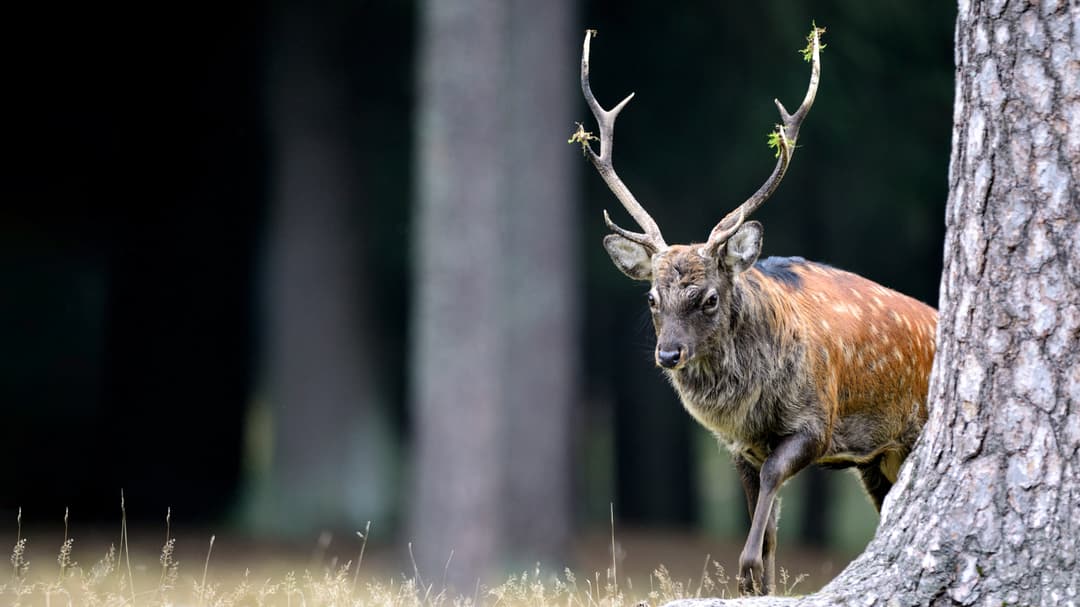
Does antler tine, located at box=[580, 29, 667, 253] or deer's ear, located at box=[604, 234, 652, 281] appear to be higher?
antler tine, located at box=[580, 29, 667, 253]

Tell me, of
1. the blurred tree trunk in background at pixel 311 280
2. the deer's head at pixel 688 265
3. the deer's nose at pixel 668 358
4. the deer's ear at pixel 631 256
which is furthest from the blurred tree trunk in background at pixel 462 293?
the deer's nose at pixel 668 358

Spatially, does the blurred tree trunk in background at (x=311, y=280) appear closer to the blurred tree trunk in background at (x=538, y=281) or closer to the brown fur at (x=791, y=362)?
the blurred tree trunk in background at (x=538, y=281)

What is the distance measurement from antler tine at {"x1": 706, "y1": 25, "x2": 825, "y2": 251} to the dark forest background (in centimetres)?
663

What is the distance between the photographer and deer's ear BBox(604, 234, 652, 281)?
607cm

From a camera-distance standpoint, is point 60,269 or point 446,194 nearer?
point 446,194

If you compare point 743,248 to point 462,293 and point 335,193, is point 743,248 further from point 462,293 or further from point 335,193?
point 335,193

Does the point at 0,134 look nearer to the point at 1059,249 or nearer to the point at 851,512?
the point at 1059,249

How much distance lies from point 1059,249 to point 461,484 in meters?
7.78

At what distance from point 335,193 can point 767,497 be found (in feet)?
33.8

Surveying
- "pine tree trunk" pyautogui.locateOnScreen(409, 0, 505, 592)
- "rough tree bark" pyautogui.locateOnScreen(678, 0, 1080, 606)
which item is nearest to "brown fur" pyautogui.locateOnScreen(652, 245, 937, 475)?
"rough tree bark" pyautogui.locateOnScreen(678, 0, 1080, 606)

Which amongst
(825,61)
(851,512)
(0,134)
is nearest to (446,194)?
(825,61)

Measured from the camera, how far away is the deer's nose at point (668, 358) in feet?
18.7

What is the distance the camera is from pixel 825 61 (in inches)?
529

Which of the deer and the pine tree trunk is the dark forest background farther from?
the deer
